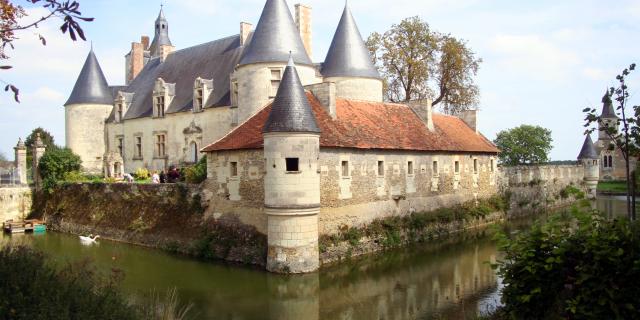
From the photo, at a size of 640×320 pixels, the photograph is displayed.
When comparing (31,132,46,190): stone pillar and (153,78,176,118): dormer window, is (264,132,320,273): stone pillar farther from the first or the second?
(31,132,46,190): stone pillar

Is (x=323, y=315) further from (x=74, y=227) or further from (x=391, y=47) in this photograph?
(x=391, y=47)

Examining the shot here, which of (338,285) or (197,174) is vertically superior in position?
(197,174)

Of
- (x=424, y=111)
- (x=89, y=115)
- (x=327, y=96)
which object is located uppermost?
(x=89, y=115)

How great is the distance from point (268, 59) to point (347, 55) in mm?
4519

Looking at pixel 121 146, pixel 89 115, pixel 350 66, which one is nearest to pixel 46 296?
pixel 350 66

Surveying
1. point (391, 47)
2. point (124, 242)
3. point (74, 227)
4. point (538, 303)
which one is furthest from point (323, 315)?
point (391, 47)

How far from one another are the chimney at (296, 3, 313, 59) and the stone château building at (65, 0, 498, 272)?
2.5 inches

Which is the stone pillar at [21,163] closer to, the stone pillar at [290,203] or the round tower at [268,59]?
the round tower at [268,59]

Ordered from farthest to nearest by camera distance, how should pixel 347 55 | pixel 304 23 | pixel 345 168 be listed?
pixel 304 23 → pixel 347 55 → pixel 345 168

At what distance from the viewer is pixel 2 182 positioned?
27734 mm

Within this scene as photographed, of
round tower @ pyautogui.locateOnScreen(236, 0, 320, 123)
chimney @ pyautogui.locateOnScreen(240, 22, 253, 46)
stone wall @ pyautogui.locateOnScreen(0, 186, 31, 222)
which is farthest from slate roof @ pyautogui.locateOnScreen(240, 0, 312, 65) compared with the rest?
stone wall @ pyautogui.locateOnScreen(0, 186, 31, 222)

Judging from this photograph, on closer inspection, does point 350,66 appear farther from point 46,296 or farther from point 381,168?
point 46,296

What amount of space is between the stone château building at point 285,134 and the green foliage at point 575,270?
803cm

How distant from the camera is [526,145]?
50.4m
